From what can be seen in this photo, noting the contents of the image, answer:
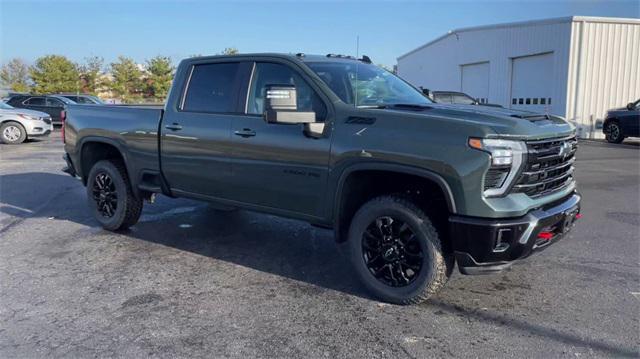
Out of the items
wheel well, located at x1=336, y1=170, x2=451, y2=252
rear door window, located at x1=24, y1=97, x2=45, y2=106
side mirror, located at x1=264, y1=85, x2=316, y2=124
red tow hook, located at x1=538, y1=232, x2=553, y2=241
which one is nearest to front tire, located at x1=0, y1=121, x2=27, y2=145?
rear door window, located at x1=24, y1=97, x2=45, y2=106

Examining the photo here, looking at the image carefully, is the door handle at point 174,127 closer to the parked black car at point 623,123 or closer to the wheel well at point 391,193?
the wheel well at point 391,193

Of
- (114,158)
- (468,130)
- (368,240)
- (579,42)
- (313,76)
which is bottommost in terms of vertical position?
(368,240)

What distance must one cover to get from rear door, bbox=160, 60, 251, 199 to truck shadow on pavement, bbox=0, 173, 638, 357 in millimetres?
732

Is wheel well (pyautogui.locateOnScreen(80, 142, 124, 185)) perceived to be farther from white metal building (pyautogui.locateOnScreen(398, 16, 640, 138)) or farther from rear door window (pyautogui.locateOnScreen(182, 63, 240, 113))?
white metal building (pyautogui.locateOnScreen(398, 16, 640, 138))

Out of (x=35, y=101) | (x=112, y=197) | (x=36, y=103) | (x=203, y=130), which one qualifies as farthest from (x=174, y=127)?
(x=35, y=101)

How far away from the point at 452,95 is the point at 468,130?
39.9 feet

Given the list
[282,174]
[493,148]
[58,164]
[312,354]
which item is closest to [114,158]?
[282,174]

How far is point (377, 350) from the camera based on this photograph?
3432 mm

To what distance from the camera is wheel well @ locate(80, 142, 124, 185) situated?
257 inches

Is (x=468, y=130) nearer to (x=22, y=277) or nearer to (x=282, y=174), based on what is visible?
(x=282, y=174)

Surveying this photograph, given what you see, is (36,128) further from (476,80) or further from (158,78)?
(158,78)

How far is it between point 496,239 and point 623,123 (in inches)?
702

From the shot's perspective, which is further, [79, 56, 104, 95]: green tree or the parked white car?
[79, 56, 104, 95]: green tree

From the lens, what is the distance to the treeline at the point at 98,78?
4219 centimetres
